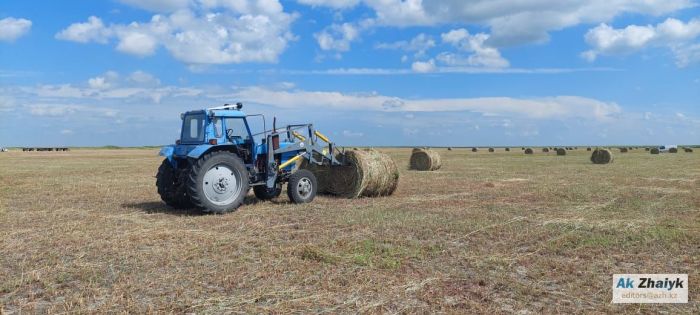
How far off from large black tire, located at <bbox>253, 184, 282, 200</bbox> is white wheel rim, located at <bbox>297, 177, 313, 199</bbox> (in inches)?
28.0

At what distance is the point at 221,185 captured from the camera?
34.6 ft

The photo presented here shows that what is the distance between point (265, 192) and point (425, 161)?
45.4 feet

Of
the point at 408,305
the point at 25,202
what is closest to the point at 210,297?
the point at 408,305

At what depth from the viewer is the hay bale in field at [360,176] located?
1323cm

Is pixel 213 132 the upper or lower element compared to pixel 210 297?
upper

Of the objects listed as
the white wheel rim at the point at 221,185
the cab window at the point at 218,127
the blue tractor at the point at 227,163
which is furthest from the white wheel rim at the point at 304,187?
the cab window at the point at 218,127

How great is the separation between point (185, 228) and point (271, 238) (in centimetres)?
185

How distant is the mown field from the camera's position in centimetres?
502

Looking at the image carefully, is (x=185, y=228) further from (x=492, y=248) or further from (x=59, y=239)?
(x=492, y=248)

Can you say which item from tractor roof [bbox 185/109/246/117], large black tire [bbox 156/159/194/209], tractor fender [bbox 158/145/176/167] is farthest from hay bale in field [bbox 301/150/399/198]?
tractor fender [bbox 158/145/176/167]

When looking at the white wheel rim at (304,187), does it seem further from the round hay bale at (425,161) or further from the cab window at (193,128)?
the round hay bale at (425,161)

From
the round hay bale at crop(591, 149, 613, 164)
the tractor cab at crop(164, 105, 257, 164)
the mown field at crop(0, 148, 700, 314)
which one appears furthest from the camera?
the round hay bale at crop(591, 149, 613, 164)

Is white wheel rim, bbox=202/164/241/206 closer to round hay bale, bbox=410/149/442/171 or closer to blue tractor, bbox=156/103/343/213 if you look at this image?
blue tractor, bbox=156/103/343/213

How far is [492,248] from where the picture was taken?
720 centimetres
